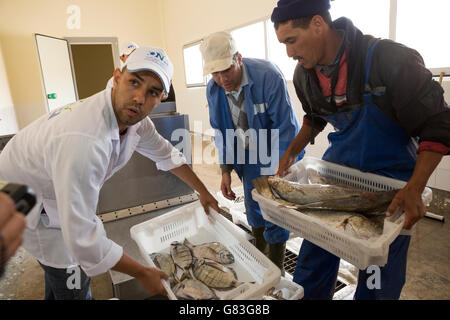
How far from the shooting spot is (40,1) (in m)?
6.88

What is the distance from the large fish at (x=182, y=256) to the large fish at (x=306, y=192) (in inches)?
21.0

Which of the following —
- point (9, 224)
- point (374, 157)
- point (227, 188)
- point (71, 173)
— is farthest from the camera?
point (227, 188)

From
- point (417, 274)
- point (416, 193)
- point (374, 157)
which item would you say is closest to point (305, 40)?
point (374, 157)

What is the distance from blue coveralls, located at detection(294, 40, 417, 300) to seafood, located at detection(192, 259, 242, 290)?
1.53 ft

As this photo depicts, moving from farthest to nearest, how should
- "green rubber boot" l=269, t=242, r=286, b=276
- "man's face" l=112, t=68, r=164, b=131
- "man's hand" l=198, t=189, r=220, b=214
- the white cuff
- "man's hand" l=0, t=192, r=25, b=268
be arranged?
"green rubber boot" l=269, t=242, r=286, b=276
the white cuff
"man's hand" l=198, t=189, r=220, b=214
"man's face" l=112, t=68, r=164, b=131
"man's hand" l=0, t=192, r=25, b=268

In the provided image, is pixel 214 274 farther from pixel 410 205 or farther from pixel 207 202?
pixel 410 205

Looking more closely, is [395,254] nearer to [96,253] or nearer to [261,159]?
[261,159]

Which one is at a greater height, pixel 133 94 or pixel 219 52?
pixel 219 52

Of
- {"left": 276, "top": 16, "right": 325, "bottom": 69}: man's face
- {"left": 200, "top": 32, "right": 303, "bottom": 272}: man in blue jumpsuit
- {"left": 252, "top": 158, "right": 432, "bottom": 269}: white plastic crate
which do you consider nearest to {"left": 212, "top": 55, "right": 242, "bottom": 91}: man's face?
{"left": 200, "top": 32, "right": 303, "bottom": 272}: man in blue jumpsuit

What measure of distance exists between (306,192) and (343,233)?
0.41m

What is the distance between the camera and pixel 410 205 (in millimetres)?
964

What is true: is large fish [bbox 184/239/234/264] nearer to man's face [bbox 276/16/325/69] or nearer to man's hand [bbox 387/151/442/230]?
man's hand [bbox 387/151/442/230]

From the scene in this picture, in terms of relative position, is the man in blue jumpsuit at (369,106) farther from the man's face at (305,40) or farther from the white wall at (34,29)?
the white wall at (34,29)

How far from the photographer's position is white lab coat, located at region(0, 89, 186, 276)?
91 cm
